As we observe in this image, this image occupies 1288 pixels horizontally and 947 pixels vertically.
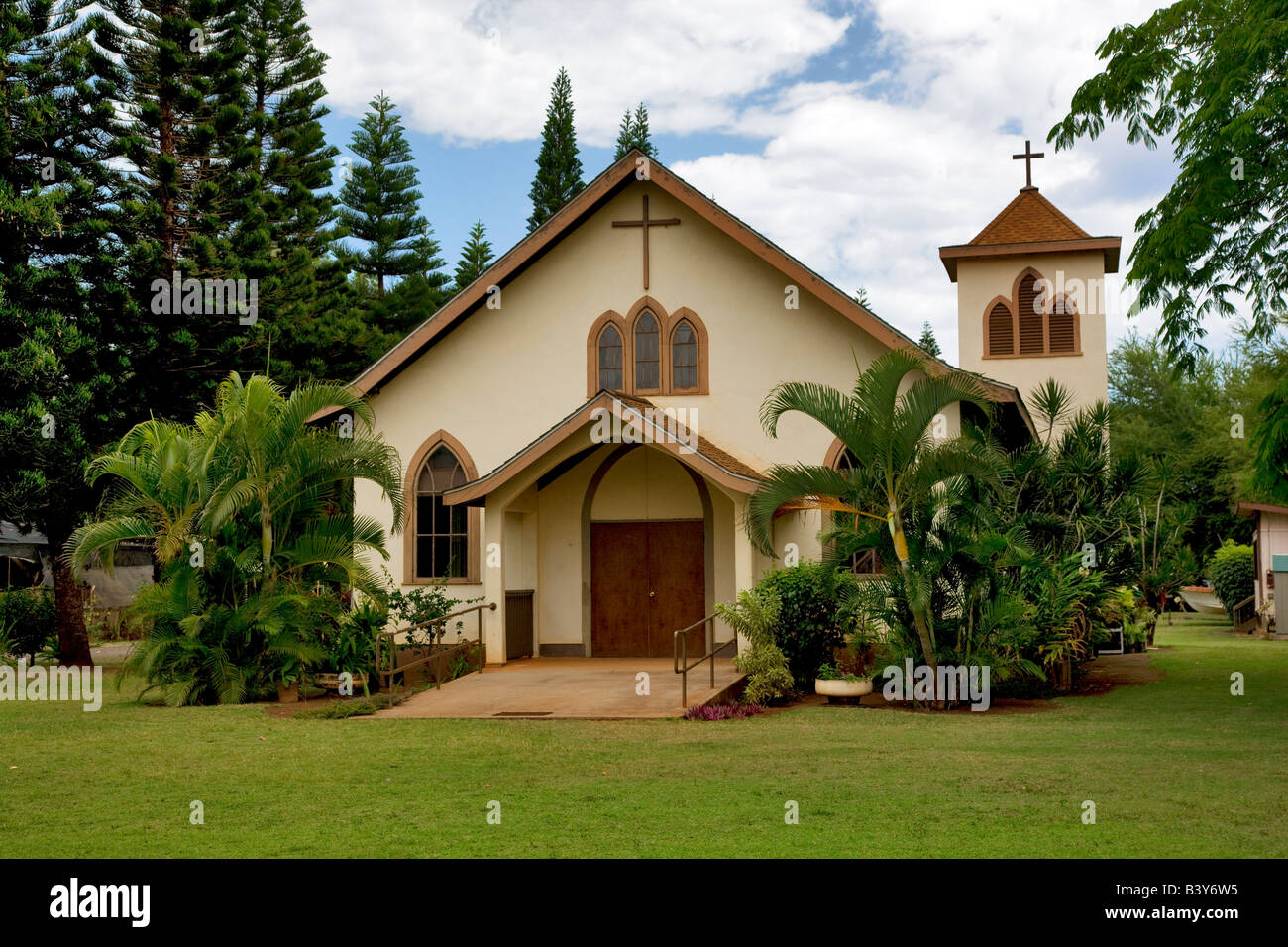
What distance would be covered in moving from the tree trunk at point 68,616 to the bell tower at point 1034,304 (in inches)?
634

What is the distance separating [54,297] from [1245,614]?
2770 cm

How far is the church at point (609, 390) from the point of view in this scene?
18.8m

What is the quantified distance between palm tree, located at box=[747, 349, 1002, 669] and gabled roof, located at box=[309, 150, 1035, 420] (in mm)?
3489

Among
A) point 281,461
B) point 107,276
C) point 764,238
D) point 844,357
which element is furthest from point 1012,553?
point 107,276

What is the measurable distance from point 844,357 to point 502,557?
580 centimetres

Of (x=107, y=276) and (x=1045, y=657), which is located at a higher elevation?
(x=107, y=276)

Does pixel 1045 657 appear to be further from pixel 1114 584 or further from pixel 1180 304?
pixel 1180 304

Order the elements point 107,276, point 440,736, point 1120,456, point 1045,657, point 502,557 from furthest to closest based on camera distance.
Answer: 1. point 107,276
2. point 502,557
3. point 1120,456
4. point 1045,657
5. point 440,736

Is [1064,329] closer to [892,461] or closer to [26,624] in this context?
[892,461]

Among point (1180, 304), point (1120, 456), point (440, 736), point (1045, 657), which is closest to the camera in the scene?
point (440, 736)

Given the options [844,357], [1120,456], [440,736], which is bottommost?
[440,736]

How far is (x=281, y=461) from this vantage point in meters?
15.8

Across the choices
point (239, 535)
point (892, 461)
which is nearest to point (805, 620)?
point (892, 461)

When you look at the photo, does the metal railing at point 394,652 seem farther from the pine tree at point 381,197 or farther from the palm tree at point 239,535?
the pine tree at point 381,197
